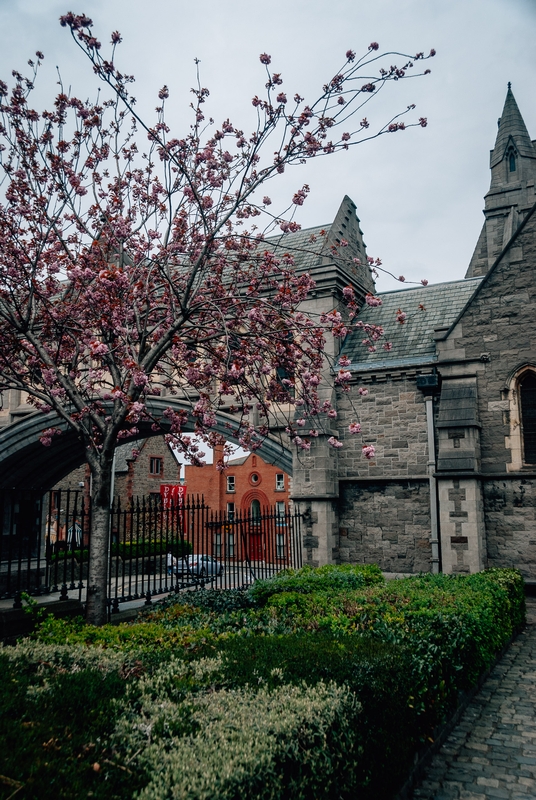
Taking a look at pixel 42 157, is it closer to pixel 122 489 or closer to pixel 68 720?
pixel 68 720

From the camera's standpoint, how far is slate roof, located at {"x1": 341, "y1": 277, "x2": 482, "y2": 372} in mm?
15695

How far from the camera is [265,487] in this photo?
4591cm

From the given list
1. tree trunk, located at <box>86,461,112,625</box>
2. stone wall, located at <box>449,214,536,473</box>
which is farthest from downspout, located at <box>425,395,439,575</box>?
tree trunk, located at <box>86,461,112,625</box>

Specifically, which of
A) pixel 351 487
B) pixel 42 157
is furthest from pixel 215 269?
pixel 351 487

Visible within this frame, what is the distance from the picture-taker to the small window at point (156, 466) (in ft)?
144

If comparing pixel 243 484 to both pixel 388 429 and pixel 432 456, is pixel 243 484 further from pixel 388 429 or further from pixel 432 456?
pixel 432 456

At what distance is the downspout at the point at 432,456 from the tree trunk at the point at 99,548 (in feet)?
27.3

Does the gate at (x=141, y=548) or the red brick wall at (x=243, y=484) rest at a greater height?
the red brick wall at (x=243, y=484)

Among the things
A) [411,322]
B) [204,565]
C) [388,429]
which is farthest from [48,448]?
[411,322]

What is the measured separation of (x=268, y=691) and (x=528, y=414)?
38.0 feet

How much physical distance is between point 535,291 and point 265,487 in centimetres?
3392

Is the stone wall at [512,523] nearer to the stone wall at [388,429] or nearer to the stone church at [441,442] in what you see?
the stone church at [441,442]

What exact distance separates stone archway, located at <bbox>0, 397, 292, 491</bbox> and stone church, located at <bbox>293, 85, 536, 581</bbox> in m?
2.10

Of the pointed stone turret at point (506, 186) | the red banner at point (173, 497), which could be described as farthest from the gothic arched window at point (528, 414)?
the pointed stone turret at point (506, 186)
